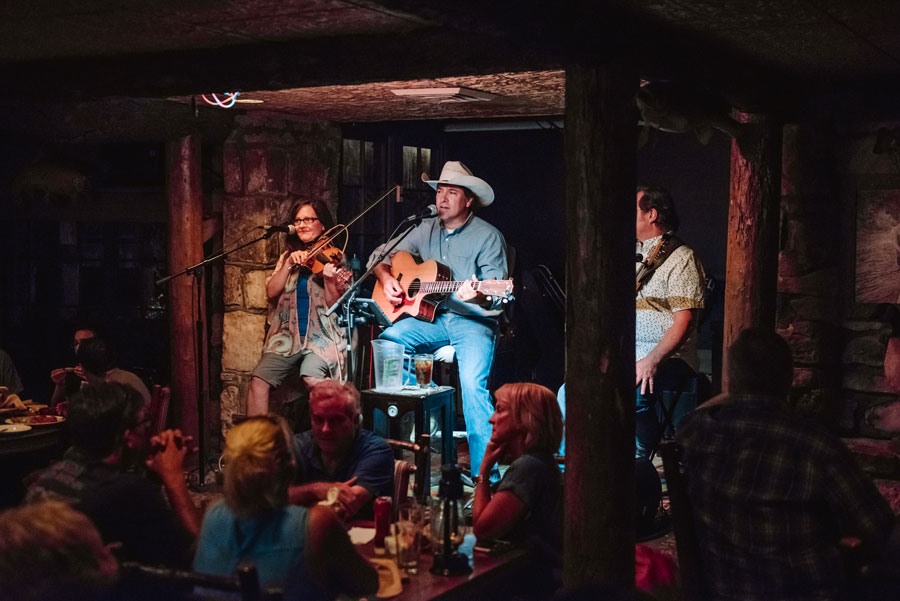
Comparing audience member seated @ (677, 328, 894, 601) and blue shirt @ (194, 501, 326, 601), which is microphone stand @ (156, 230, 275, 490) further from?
audience member seated @ (677, 328, 894, 601)

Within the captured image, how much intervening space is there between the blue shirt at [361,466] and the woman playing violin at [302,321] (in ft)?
7.86

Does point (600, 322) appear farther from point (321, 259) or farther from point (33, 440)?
point (321, 259)

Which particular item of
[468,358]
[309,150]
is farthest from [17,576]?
[309,150]

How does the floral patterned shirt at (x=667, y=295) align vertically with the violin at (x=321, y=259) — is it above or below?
below

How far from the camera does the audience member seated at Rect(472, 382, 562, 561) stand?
3500 millimetres

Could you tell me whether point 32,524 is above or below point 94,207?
below

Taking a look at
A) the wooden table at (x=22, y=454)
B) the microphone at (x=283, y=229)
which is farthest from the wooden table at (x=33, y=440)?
the microphone at (x=283, y=229)

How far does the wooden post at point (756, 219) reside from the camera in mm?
5137

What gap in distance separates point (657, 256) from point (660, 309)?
11.2 inches

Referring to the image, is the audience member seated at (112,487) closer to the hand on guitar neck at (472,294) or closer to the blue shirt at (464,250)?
the hand on guitar neck at (472,294)

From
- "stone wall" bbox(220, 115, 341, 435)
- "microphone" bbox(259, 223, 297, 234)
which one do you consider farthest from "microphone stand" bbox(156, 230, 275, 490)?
"stone wall" bbox(220, 115, 341, 435)

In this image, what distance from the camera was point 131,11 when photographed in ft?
12.7

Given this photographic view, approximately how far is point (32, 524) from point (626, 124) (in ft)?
7.88

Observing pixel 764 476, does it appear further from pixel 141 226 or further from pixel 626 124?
pixel 141 226
